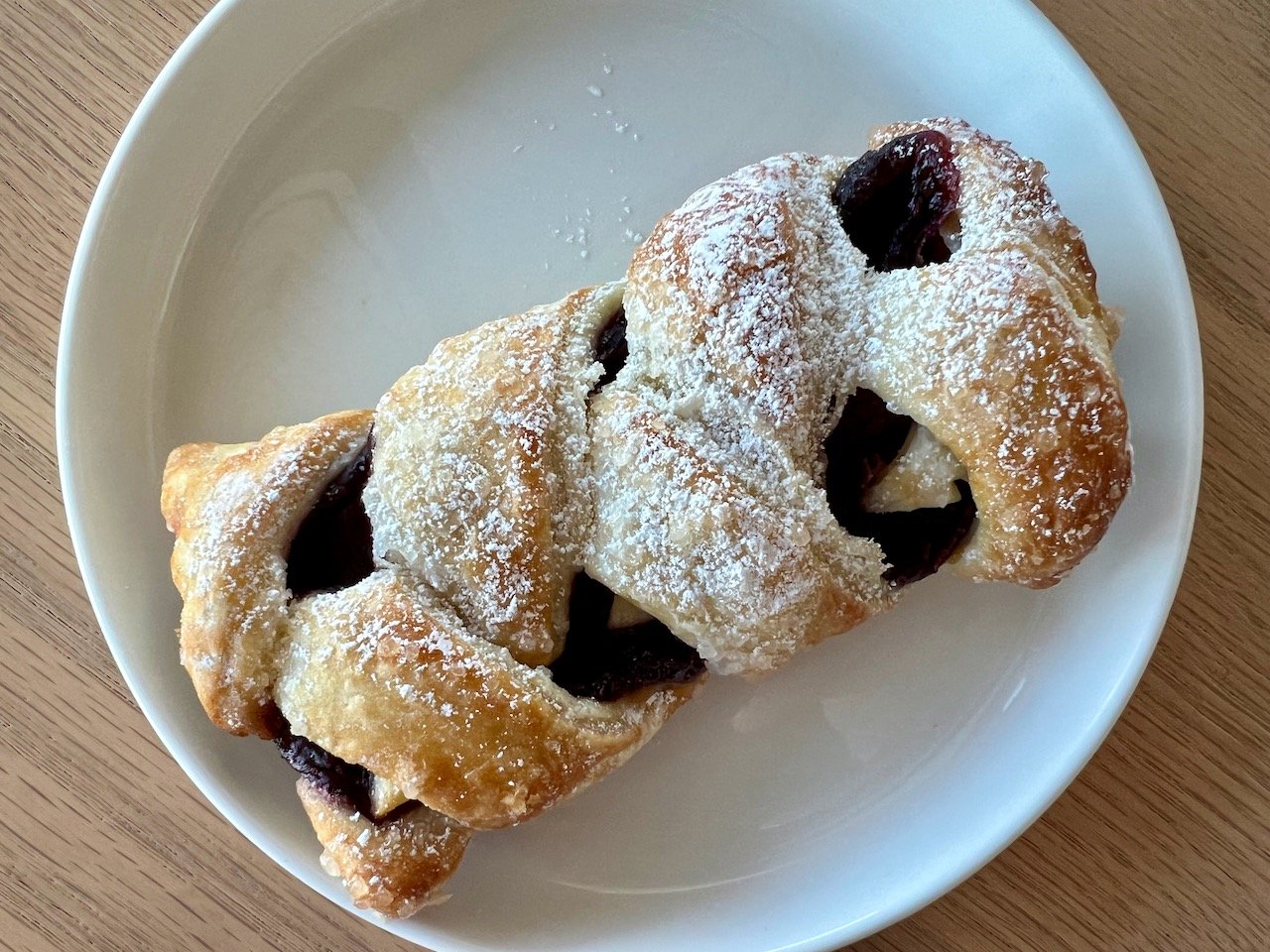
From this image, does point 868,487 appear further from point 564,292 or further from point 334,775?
point 334,775

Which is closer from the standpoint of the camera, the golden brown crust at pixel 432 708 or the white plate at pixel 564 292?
the golden brown crust at pixel 432 708

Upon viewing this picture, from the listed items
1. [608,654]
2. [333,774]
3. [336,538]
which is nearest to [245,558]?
[336,538]

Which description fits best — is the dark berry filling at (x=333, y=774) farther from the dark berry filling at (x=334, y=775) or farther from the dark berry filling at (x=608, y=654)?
the dark berry filling at (x=608, y=654)

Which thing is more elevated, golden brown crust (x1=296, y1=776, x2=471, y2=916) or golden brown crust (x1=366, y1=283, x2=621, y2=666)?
golden brown crust (x1=366, y1=283, x2=621, y2=666)

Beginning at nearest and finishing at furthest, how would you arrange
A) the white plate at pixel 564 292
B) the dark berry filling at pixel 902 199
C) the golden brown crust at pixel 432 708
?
the golden brown crust at pixel 432 708 < the dark berry filling at pixel 902 199 < the white plate at pixel 564 292

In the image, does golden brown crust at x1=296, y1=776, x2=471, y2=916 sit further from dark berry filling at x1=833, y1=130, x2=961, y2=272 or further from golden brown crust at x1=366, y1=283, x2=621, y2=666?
dark berry filling at x1=833, y1=130, x2=961, y2=272

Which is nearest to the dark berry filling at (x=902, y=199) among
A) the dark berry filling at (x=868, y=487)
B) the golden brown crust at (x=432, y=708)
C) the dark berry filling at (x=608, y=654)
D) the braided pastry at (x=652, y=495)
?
the braided pastry at (x=652, y=495)

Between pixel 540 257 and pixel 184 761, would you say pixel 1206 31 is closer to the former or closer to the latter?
pixel 540 257

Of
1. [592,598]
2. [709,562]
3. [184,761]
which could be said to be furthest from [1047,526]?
[184,761]

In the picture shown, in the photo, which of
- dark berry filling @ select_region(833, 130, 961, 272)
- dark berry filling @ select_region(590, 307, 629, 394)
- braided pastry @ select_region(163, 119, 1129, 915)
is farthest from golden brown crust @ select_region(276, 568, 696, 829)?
dark berry filling @ select_region(833, 130, 961, 272)
